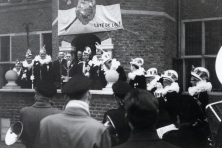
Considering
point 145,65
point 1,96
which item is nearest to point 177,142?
point 145,65

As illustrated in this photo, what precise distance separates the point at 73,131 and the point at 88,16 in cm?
932

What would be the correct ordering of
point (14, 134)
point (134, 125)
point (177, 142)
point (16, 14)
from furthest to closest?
point (16, 14)
point (177, 142)
point (14, 134)
point (134, 125)

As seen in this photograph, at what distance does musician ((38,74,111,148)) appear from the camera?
10.4 feet

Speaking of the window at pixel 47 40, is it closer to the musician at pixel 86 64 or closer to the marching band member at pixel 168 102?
the musician at pixel 86 64

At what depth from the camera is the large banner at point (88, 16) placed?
11.9m

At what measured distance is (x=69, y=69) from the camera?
11.3 meters

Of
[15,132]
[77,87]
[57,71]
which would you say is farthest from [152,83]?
[77,87]

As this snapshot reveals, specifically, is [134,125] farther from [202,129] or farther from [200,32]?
[200,32]

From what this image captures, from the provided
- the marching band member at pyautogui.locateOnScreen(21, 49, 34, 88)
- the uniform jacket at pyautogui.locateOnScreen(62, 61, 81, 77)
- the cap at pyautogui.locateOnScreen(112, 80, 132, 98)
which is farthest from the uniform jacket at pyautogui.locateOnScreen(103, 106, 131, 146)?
the marching band member at pyautogui.locateOnScreen(21, 49, 34, 88)

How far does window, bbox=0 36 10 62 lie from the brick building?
0.97 metres

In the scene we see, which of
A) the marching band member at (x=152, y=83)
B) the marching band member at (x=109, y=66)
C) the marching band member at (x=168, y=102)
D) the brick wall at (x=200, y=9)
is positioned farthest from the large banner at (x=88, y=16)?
the marching band member at (x=168, y=102)

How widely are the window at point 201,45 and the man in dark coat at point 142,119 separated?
431 inches

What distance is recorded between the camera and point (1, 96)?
11.5 meters

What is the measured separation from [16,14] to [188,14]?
786 centimetres
